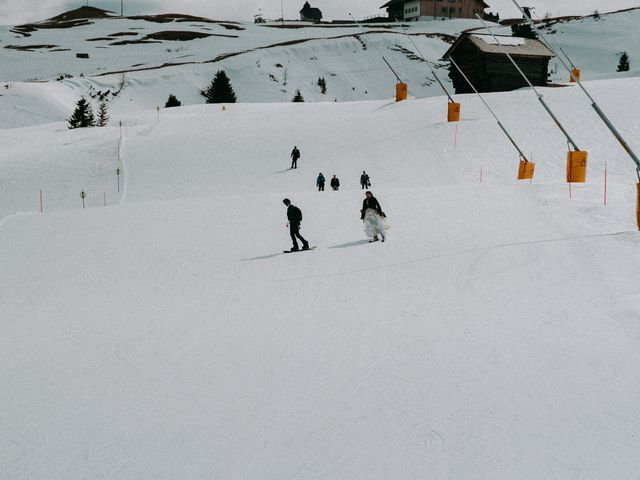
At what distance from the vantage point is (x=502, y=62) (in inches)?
1950

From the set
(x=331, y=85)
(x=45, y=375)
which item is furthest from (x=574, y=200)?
(x=331, y=85)

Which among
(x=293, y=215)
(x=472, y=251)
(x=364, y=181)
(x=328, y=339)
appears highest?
(x=293, y=215)

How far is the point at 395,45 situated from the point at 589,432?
118m

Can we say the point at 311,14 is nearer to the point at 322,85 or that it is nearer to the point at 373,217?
the point at 322,85

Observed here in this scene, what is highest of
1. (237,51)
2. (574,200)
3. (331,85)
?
(237,51)

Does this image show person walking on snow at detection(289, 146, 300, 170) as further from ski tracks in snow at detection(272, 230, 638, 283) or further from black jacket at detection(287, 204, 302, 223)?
ski tracks in snow at detection(272, 230, 638, 283)

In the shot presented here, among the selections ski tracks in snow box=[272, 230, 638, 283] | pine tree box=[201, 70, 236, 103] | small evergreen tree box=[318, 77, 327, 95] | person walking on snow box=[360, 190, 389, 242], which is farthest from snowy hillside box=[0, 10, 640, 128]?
ski tracks in snow box=[272, 230, 638, 283]

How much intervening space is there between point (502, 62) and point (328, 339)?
156 feet

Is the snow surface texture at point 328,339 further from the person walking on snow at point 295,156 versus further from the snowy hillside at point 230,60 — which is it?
the snowy hillside at point 230,60

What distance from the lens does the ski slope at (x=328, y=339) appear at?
204 inches

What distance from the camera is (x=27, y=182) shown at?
31734mm

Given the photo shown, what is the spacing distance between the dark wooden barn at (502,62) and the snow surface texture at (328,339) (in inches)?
1211

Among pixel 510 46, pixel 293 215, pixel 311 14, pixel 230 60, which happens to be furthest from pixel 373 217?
pixel 311 14

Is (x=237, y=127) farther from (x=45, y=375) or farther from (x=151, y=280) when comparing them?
(x=45, y=375)
